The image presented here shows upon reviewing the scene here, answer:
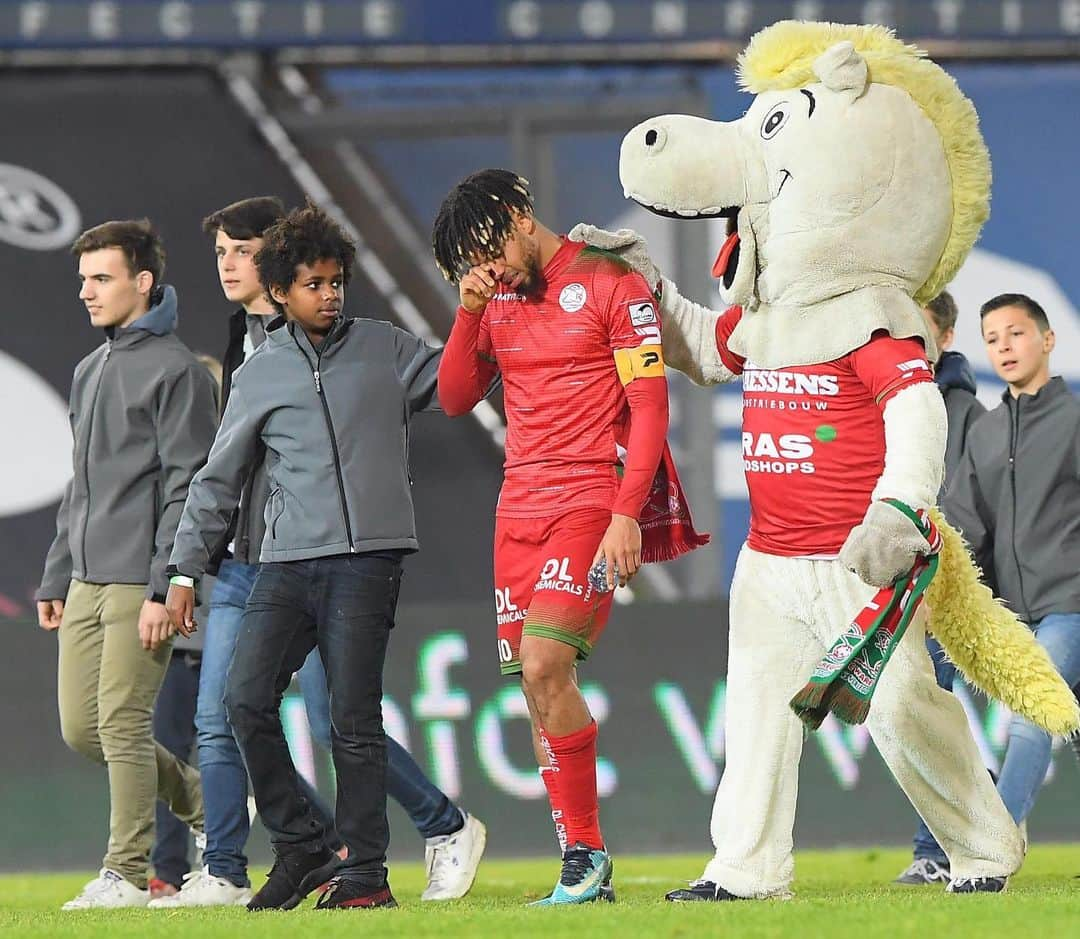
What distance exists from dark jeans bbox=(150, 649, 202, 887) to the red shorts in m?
1.96

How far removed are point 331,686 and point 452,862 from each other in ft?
2.87

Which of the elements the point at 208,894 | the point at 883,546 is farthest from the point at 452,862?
A: the point at 883,546

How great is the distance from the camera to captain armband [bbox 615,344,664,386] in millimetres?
4500

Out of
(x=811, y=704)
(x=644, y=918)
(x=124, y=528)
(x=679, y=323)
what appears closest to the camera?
(x=644, y=918)

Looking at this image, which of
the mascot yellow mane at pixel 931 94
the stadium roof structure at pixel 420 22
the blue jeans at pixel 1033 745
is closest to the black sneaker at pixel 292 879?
the blue jeans at pixel 1033 745

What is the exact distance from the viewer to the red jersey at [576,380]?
4.51 metres

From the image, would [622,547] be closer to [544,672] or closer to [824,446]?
[544,672]

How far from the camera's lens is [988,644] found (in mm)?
4504

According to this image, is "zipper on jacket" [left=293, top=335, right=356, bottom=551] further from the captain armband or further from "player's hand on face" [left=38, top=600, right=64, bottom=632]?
"player's hand on face" [left=38, top=600, right=64, bottom=632]

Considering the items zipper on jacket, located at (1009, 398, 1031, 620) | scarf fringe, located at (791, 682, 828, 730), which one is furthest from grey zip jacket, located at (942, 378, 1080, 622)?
scarf fringe, located at (791, 682, 828, 730)

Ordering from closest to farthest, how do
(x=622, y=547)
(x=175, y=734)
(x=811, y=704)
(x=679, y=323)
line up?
1. (x=811, y=704)
2. (x=622, y=547)
3. (x=679, y=323)
4. (x=175, y=734)

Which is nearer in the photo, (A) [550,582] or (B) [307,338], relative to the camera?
(A) [550,582]

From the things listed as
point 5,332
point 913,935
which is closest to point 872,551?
point 913,935

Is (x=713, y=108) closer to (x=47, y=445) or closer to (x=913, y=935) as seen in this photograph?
(x=47, y=445)
